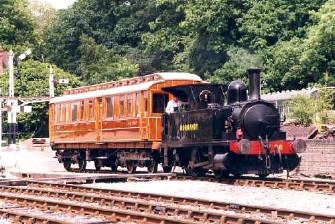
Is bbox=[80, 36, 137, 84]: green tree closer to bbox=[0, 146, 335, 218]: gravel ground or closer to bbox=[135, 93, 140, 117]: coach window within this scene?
bbox=[135, 93, 140, 117]: coach window

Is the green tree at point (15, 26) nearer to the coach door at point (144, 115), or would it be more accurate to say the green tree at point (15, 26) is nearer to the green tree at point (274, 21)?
the green tree at point (274, 21)

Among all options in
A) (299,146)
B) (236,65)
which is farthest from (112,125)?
(236,65)

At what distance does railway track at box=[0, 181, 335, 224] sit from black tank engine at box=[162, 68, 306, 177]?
12.6 ft

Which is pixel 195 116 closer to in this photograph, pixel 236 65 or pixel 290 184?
→ pixel 290 184

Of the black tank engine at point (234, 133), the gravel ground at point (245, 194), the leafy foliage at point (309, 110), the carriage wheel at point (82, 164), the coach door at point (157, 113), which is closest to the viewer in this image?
the gravel ground at point (245, 194)

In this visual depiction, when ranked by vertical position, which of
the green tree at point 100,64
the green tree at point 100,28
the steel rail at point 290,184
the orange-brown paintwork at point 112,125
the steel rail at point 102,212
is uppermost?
the green tree at point 100,28

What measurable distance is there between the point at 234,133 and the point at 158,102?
15.9 ft

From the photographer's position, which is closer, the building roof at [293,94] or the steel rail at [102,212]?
the steel rail at [102,212]

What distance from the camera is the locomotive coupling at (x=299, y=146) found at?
65.6 ft

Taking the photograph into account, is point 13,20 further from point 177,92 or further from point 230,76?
point 177,92

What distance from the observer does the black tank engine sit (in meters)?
19.9

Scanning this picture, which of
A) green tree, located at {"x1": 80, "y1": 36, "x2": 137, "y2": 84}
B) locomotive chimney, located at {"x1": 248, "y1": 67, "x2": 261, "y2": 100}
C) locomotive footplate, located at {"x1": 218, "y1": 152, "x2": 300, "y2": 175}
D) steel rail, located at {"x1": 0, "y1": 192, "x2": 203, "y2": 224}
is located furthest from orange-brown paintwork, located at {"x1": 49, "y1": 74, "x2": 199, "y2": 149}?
green tree, located at {"x1": 80, "y1": 36, "x2": 137, "y2": 84}

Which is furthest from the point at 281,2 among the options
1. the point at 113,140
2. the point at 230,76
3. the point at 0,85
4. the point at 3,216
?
the point at 3,216

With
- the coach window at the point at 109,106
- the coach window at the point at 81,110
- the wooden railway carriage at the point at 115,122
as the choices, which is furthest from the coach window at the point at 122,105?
the coach window at the point at 81,110
